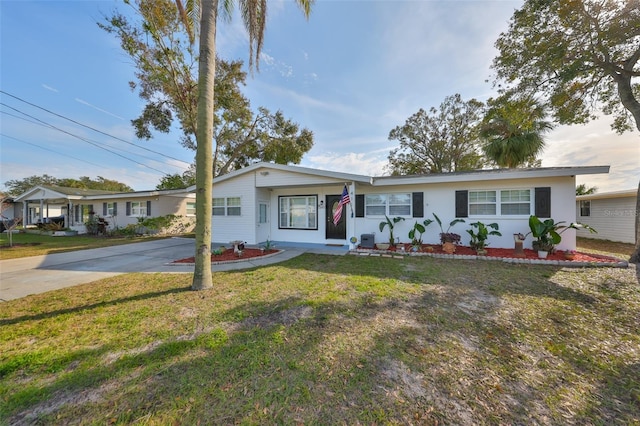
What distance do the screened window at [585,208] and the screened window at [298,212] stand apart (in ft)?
52.7

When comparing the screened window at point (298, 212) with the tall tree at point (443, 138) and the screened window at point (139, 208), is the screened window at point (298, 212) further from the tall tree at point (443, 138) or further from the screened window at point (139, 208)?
the tall tree at point (443, 138)

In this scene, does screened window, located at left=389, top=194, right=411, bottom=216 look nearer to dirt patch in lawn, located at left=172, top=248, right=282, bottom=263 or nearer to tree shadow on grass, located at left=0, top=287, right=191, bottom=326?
dirt patch in lawn, located at left=172, top=248, right=282, bottom=263

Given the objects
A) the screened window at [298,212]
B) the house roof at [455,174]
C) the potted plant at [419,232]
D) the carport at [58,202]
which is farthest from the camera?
the carport at [58,202]

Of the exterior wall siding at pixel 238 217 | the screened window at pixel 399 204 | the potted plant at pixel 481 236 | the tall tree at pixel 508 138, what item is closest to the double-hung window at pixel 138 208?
the exterior wall siding at pixel 238 217

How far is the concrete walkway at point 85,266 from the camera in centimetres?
525

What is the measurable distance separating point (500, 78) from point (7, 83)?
24090 millimetres

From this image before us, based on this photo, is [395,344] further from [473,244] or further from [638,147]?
[638,147]

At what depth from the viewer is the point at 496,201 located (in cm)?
848

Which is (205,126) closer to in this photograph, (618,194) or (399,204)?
(399,204)

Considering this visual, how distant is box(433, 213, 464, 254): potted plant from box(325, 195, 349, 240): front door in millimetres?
3799

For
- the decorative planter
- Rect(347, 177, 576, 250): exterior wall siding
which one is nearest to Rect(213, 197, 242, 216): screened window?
Rect(347, 177, 576, 250): exterior wall siding

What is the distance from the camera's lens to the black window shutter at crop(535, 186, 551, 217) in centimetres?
785

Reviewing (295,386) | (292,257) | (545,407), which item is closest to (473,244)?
(292,257)

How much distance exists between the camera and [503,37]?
8250 mm
